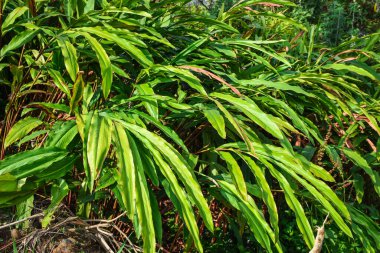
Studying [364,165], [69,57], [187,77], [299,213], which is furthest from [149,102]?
[364,165]

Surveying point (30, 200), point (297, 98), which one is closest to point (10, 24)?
point (30, 200)

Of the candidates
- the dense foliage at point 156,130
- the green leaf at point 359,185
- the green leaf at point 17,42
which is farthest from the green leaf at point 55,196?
the green leaf at point 359,185

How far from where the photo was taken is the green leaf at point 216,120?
1308mm

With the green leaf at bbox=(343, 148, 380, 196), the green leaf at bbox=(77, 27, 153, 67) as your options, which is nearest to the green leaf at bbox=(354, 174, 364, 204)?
the green leaf at bbox=(343, 148, 380, 196)

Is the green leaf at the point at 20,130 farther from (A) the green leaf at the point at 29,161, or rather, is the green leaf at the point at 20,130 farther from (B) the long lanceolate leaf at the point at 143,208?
(B) the long lanceolate leaf at the point at 143,208

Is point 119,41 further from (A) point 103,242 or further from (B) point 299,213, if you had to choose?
(B) point 299,213

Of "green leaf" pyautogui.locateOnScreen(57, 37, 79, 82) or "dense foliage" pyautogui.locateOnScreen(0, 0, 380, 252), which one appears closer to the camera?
"dense foliage" pyautogui.locateOnScreen(0, 0, 380, 252)

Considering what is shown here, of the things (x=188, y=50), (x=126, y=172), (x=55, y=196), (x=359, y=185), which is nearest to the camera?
(x=126, y=172)

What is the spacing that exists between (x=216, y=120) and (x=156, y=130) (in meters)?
0.36

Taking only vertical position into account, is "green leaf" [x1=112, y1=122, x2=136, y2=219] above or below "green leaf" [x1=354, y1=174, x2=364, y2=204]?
above

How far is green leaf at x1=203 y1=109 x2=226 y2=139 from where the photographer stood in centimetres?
131

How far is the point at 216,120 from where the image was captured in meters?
1.35

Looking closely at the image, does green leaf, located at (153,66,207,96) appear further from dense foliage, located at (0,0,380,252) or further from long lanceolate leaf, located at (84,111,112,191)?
long lanceolate leaf, located at (84,111,112,191)

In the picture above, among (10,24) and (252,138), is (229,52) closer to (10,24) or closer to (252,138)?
(252,138)
